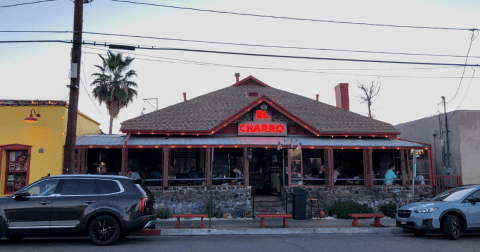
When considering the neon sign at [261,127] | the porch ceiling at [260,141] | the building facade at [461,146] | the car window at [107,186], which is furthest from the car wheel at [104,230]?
the building facade at [461,146]

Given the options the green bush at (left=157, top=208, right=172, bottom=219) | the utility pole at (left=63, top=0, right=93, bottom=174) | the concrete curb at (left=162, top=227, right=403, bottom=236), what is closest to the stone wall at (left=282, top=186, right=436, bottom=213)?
the concrete curb at (left=162, top=227, right=403, bottom=236)

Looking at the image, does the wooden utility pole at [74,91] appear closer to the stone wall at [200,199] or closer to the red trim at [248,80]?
the stone wall at [200,199]

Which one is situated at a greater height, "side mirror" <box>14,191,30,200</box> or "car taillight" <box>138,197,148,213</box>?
"side mirror" <box>14,191,30,200</box>

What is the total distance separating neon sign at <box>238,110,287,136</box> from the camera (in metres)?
17.6

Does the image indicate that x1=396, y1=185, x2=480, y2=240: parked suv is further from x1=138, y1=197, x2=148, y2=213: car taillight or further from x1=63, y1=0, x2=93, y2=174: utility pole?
x1=63, y1=0, x2=93, y2=174: utility pole

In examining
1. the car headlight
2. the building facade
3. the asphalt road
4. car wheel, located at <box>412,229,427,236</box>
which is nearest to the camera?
the asphalt road

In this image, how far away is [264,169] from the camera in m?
19.4

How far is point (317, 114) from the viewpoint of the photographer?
789 inches

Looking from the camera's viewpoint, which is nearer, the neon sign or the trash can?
the trash can

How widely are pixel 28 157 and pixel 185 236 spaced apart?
8533mm

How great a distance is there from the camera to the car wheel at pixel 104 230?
9.06 meters

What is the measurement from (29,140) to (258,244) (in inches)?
446

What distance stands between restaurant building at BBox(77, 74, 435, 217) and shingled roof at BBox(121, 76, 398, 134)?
0.18 feet

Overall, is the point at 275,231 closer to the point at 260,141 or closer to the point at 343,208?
the point at 343,208
